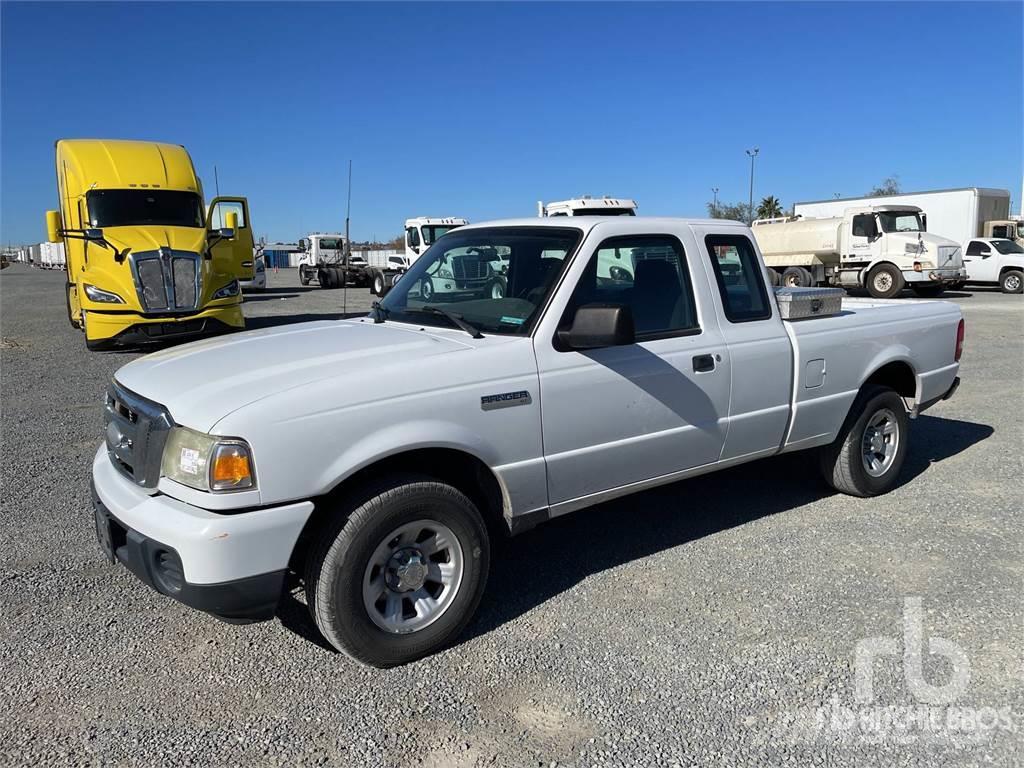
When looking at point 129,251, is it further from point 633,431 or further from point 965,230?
point 965,230

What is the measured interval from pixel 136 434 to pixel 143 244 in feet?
36.0

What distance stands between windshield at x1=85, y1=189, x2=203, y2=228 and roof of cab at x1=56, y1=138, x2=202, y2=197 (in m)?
0.12

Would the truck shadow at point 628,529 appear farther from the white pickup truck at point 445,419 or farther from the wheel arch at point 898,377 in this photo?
the wheel arch at point 898,377

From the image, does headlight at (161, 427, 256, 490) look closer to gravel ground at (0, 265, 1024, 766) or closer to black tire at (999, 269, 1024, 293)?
gravel ground at (0, 265, 1024, 766)

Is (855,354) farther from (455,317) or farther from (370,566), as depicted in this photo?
(370,566)

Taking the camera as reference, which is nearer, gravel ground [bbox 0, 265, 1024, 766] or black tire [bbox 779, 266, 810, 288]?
gravel ground [bbox 0, 265, 1024, 766]

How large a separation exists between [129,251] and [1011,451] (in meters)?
12.4

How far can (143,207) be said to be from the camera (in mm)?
13672

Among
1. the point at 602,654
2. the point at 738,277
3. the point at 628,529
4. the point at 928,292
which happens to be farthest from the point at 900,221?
the point at 602,654

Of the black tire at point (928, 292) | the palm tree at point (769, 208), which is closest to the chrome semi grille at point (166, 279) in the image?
the black tire at point (928, 292)

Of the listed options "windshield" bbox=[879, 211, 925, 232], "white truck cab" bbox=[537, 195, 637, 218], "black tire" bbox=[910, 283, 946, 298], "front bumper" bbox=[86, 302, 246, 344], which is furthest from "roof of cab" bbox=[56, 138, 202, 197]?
"black tire" bbox=[910, 283, 946, 298]

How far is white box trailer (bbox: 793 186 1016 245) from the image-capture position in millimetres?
30703

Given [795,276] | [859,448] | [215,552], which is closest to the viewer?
[215,552]

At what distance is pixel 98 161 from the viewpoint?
13.5m
